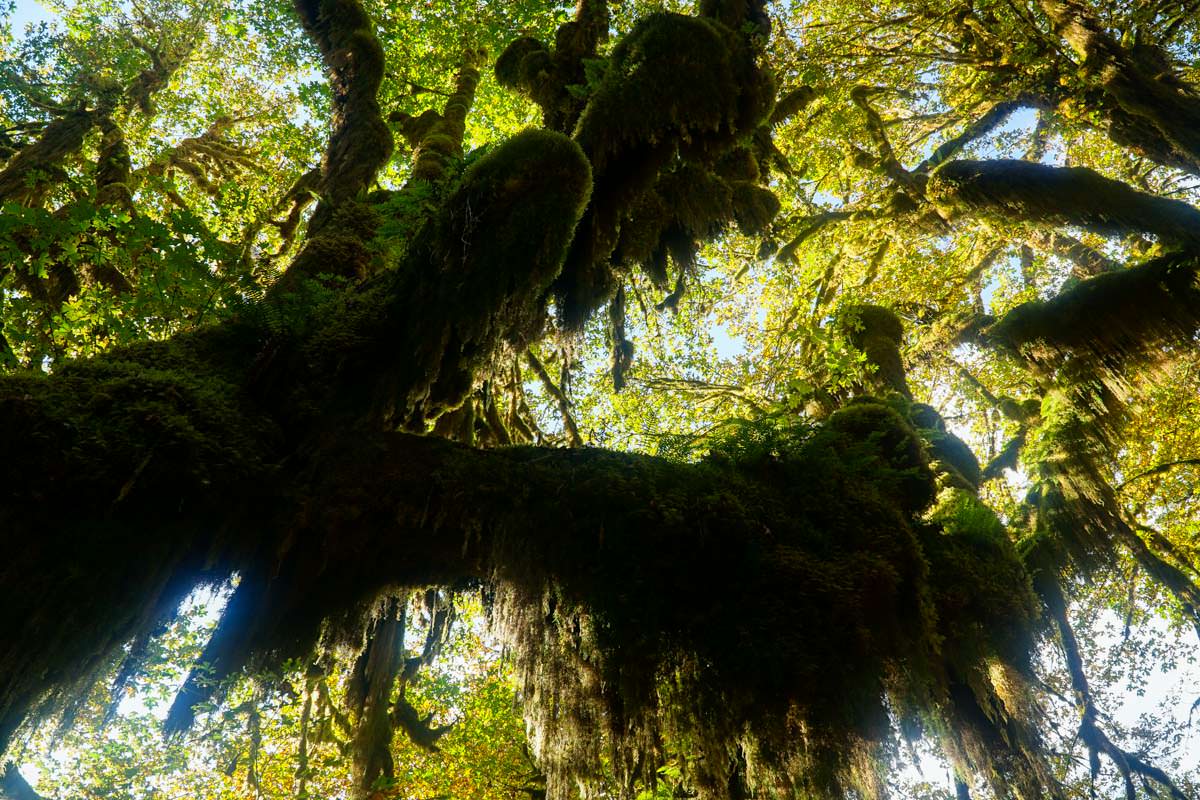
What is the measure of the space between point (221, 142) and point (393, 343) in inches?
399

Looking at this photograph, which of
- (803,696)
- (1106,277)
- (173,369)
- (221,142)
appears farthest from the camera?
(221,142)

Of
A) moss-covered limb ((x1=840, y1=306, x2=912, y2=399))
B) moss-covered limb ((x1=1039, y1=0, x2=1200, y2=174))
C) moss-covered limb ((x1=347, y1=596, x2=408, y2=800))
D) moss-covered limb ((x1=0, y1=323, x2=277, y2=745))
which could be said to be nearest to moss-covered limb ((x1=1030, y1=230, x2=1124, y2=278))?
moss-covered limb ((x1=1039, y1=0, x2=1200, y2=174))

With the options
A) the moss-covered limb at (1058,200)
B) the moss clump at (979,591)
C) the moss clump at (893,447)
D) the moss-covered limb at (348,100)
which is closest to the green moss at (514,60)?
the moss-covered limb at (348,100)

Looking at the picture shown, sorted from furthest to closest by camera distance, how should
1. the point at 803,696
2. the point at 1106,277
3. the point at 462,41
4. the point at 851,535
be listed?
the point at 462,41
the point at 1106,277
the point at 851,535
the point at 803,696

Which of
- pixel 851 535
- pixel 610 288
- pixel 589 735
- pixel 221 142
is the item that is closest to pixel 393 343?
pixel 610 288

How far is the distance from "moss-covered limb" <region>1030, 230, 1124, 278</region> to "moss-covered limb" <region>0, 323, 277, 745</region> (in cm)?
1176

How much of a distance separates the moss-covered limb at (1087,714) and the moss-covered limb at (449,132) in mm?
6103

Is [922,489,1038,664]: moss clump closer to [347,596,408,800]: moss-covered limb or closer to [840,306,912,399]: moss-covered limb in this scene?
[840,306,912,399]: moss-covered limb

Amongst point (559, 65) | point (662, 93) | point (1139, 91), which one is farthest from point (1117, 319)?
point (559, 65)

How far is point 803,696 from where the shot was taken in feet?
9.80

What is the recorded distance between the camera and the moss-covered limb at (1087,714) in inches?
187

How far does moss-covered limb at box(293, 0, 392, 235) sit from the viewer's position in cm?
630

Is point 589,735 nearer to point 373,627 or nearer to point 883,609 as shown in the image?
point 883,609

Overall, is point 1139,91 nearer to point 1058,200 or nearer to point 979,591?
point 1058,200
